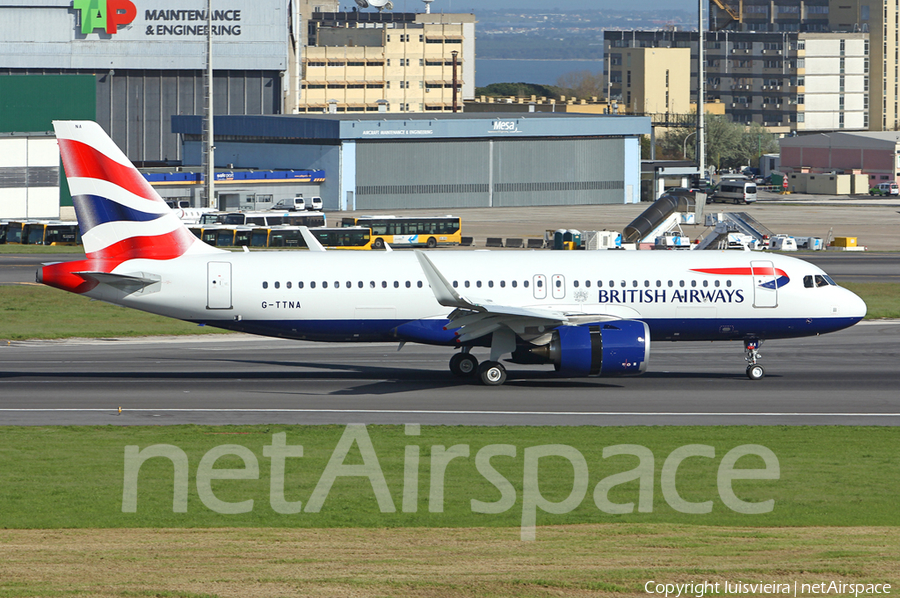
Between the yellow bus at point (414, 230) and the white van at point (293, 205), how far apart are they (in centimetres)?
2882

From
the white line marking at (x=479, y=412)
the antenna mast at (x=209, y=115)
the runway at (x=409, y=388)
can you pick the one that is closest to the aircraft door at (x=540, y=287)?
the runway at (x=409, y=388)

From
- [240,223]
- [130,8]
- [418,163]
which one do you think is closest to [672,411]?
[240,223]

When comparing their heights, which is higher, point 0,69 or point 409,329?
point 0,69

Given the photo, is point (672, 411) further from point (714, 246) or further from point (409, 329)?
point (714, 246)

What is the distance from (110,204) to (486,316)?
1332cm

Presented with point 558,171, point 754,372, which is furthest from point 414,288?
point 558,171

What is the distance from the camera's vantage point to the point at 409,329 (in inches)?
1522

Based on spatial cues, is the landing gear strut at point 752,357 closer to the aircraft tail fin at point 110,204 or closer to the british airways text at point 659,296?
the british airways text at point 659,296

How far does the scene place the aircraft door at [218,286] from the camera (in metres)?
38.2

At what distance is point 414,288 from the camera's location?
3875 cm

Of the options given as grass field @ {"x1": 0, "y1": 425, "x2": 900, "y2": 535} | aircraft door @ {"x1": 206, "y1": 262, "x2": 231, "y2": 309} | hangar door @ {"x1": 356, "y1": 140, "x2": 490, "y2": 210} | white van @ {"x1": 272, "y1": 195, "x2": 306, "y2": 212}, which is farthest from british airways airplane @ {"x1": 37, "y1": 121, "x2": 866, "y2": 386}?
hangar door @ {"x1": 356, "y1": 140, "x2": 490, "y2": 210}

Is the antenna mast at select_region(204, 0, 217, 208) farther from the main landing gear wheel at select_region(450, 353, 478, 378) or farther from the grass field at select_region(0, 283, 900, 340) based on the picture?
the main landing gear wheel at select_region(450, 353, 478, 378)

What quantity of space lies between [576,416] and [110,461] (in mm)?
13708

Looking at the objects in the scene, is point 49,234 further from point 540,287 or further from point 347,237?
point 540,287
